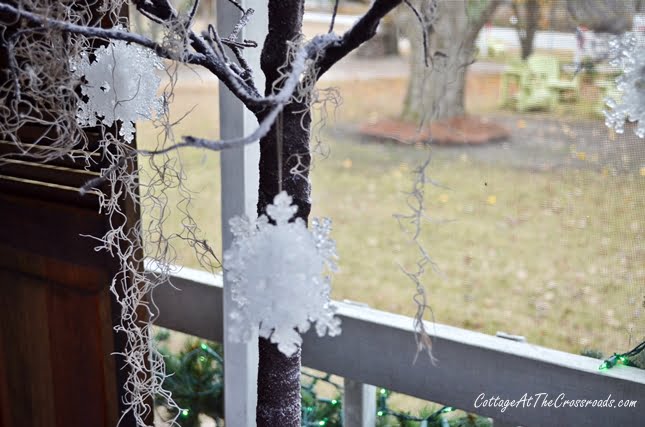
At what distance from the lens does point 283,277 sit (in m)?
0.60

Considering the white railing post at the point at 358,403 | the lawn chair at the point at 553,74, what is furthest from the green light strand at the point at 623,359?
the lawn chair at the point at 553,74

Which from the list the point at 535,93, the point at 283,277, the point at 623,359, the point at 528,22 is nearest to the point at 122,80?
the point at 283,277

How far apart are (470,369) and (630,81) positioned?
63 centimetres

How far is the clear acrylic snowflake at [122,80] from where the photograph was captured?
0.87m

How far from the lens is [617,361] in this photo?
1.08 m

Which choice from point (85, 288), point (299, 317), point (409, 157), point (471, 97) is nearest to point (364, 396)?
point (85, 288)

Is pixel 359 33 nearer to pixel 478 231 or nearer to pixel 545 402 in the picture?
pixel 545 402

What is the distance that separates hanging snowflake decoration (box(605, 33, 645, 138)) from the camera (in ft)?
2.19

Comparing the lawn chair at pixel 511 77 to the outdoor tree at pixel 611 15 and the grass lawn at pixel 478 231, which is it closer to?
the grass lawn at pixel 478 231

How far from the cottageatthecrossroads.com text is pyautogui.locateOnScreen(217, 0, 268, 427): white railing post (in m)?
0.44

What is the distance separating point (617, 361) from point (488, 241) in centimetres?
220

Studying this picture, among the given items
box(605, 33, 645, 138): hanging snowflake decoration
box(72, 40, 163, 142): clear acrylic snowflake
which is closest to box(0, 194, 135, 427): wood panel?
box(72, 40, 163, 142): clear acrylic snowflake

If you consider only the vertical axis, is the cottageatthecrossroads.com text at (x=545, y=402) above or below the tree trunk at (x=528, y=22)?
below

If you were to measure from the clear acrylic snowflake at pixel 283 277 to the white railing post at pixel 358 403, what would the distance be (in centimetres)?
72
